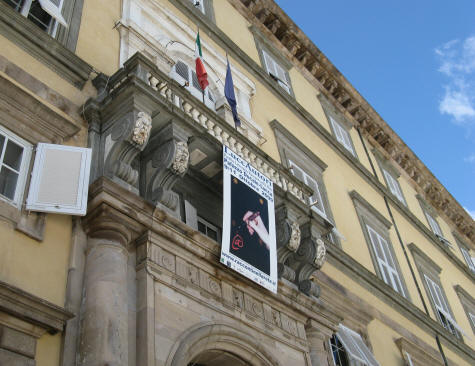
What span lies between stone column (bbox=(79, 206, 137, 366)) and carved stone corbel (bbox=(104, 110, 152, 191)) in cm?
71

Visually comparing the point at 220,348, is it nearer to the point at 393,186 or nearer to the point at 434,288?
the point at 434,288

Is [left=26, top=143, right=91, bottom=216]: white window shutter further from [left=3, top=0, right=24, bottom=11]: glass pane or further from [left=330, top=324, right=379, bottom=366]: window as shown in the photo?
[left=330, top=324, right=379, bottom=366]: window

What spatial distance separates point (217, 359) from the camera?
25.3 ft

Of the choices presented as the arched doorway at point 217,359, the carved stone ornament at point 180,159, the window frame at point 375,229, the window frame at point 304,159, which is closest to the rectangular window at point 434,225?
the window frame at point 375,229

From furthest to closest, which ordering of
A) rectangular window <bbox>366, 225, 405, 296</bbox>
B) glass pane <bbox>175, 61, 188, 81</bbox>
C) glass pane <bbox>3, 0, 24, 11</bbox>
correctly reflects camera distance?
rectangular window <bbox>366, 225, 405, 296</bbox>
glass pane <bbox>175, 61, 188, 81</bbox>
glass pane <bbox>3, 0, 24, 11</bbox>

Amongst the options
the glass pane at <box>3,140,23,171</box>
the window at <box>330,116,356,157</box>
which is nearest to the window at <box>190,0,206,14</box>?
the window at <box>330,116,356,157</box>

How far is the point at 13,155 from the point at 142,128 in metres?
1.58

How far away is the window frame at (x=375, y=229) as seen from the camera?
579 inches

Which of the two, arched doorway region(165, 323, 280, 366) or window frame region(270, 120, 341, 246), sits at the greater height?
window frame region(270, 120, 341, 246)

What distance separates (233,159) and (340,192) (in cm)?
720

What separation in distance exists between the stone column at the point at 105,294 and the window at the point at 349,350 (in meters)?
5.12

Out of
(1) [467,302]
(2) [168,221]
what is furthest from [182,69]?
(1) [467,302]

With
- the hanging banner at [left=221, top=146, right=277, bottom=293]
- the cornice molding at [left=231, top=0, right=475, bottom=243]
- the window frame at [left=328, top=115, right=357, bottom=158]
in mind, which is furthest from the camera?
the window frame at [left=328, top=115, right=357, bottom=158]

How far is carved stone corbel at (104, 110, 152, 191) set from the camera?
7.36 m
